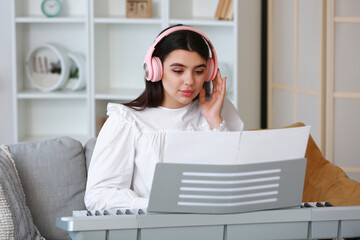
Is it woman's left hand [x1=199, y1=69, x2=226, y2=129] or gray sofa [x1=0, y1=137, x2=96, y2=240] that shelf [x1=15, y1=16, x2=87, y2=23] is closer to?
gray sofa [x1=0, y1=137, x2=96, y2=240]

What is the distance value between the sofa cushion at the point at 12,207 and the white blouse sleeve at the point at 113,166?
27 centimetres

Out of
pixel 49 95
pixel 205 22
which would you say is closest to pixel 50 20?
pixel 49 95

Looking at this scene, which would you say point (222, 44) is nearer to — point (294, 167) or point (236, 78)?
point (236, 78)

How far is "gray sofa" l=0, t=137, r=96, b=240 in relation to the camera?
2090 mm

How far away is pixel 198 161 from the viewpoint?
1.23 m

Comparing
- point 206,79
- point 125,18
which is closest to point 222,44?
point 125,18

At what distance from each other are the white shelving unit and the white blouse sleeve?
1.81m

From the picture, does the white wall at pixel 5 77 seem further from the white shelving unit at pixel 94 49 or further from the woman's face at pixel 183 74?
the woman's face at pixel 183 74

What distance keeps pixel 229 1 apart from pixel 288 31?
42cm

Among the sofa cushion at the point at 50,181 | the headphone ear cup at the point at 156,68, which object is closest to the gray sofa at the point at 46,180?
the sofa cushion at the point at 50,181

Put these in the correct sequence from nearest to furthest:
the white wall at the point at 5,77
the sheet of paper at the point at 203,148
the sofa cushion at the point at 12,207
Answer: the sheet of paper at the point at 203,148
the sofa cushion at the point at 12,207
the white wall at the point at 5,77

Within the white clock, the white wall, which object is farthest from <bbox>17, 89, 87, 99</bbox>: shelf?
the white clock

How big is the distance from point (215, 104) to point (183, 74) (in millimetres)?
216

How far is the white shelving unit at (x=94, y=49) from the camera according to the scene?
376cm
